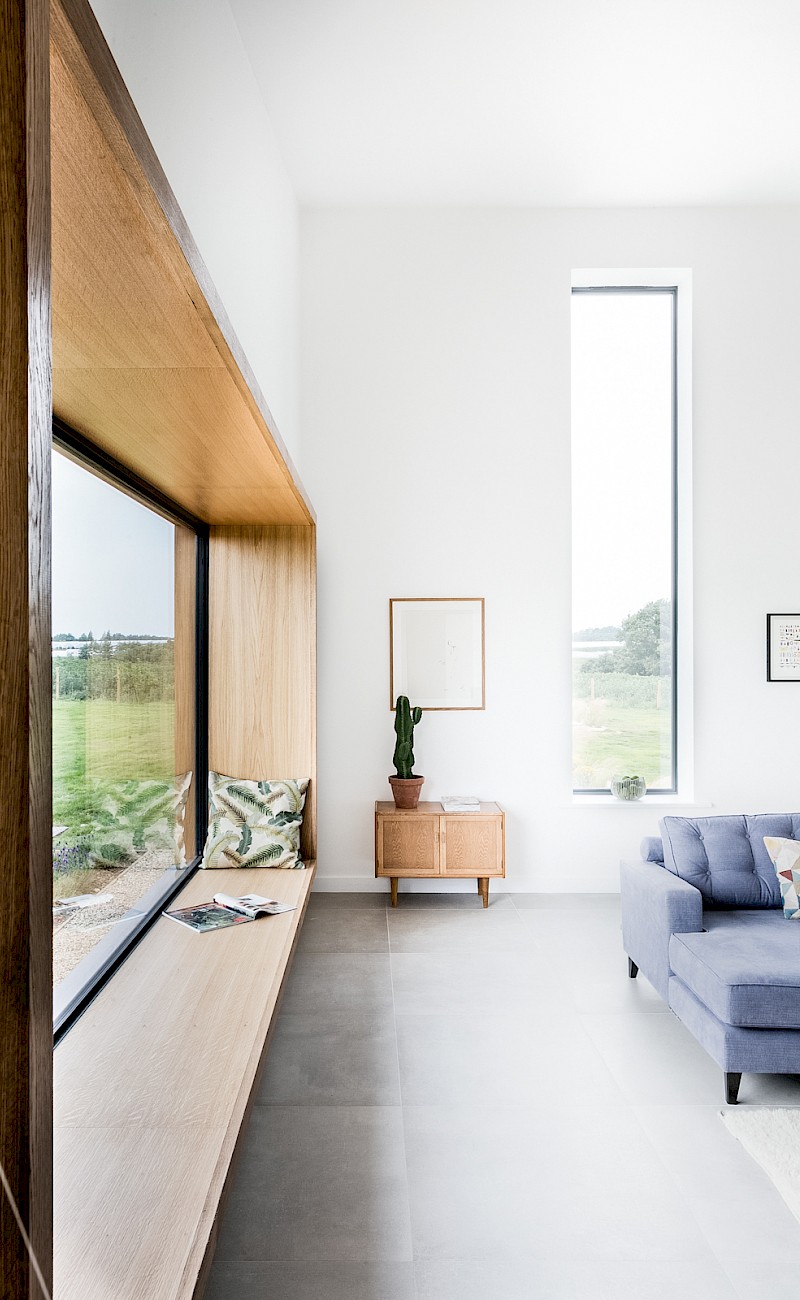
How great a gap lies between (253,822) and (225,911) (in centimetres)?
75

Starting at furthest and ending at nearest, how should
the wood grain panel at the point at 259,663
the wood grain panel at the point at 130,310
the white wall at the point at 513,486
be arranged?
the white wall at the point at 513,486, the wood grain panel at the point at 259,663, the wood grain panel at the point at 130,310

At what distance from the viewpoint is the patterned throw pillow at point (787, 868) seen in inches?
116

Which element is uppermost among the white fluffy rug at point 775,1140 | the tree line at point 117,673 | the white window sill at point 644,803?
the tree line at point 117,673

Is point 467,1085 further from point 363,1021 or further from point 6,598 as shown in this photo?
point 6,598

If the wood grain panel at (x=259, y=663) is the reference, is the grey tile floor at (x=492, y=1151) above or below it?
below

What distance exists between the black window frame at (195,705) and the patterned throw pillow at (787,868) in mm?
2326

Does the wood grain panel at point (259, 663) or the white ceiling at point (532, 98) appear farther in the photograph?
the wood grain panel at point (259, 663)

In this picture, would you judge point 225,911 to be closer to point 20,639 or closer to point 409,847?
point 409,847

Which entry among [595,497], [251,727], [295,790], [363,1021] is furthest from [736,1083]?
[595,497]

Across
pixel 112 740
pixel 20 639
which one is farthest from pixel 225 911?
pixel 20 639

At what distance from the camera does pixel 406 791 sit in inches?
165

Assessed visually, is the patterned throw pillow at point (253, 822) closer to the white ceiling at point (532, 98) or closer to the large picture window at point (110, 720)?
the large picture window at point (110, 720)

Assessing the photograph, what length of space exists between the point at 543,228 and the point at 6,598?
465cm

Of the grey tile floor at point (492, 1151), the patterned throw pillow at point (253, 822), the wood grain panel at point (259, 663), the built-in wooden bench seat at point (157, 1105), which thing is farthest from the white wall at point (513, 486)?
the built-in wooden bench seat at point (157, 1105)
